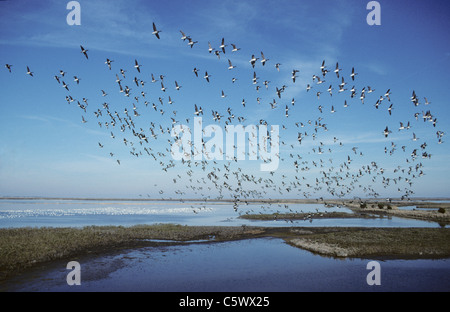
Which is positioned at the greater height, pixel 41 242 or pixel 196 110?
pixel 196 110

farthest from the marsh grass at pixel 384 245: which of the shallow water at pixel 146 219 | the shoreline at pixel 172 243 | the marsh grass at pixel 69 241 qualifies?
the shallow water at pixel 146 219

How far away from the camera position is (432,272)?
2650 centimetres

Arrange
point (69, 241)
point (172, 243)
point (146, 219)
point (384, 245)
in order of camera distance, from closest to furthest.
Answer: point (69, 241)
point (384, 245)
point (172, 243)
point (146, 219)

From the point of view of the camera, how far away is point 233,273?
1049 inches

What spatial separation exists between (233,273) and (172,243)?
53.6ft

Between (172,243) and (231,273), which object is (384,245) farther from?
(172,243)

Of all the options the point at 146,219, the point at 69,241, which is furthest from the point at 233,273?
the point at 146,219

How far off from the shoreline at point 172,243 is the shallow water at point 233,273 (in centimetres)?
238

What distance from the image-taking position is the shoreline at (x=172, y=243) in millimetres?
28477

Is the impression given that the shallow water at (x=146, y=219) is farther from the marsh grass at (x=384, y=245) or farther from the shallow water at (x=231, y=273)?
the shallow water at (x=231, y=273)

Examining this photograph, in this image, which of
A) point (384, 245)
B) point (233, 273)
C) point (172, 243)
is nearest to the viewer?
point (233, 273)
